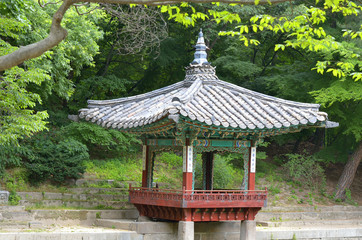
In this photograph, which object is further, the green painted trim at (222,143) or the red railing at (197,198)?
the green painted trim at (222,143)

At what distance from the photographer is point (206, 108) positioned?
13.9 m

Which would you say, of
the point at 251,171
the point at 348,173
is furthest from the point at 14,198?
the point at 348,173

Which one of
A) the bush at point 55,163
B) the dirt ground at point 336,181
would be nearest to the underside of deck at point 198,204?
the bush at point 55,163

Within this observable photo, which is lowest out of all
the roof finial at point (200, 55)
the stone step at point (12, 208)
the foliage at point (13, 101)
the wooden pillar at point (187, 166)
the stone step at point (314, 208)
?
the stone step at point (12, 208)

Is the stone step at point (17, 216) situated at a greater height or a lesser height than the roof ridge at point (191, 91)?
lesser

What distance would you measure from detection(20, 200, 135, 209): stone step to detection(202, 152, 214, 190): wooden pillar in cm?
277

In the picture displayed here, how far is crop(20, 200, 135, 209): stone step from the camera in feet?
54.2

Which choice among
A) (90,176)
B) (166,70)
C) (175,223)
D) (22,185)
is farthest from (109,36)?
(175,223)

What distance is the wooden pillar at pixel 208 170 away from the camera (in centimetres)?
1698

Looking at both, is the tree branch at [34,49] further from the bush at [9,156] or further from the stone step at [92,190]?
the stone step at [92,190]

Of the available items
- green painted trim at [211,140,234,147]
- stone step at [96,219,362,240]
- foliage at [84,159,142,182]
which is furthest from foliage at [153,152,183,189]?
green painted trim at [211,140,234,147]

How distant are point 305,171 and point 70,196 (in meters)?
12.0

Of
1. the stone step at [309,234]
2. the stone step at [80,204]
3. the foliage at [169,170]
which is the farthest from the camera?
the foliage at [169,170]

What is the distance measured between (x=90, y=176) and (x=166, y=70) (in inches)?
398
